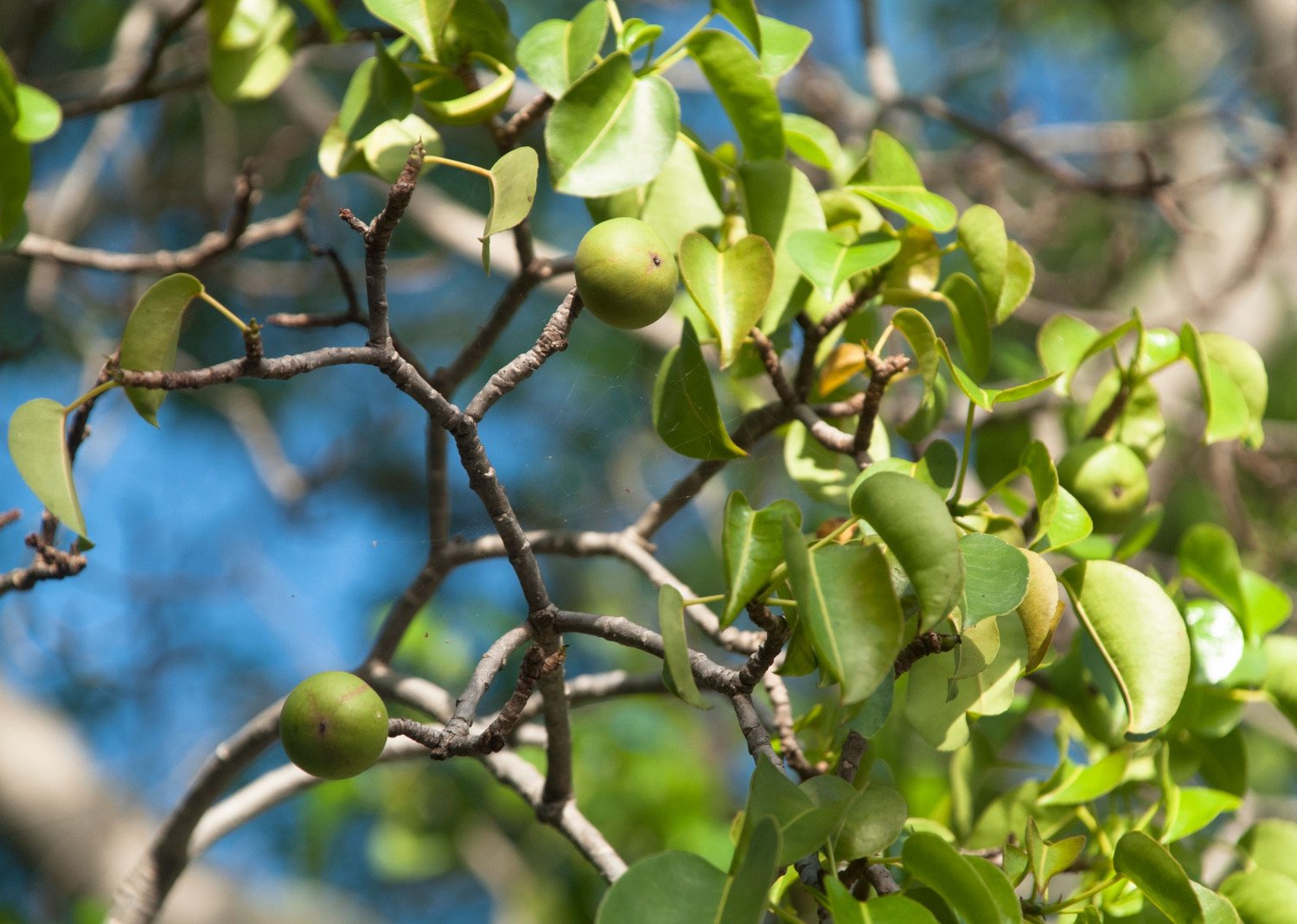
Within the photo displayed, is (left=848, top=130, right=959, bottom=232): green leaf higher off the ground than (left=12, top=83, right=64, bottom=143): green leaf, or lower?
lower

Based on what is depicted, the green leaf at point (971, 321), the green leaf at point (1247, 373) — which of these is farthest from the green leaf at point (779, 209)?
the green leaf at point (1247, 373)

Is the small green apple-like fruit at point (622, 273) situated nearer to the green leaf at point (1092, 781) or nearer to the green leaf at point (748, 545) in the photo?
the green leaf at point (748, 545)

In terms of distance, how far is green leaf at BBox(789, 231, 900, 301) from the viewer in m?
0.80

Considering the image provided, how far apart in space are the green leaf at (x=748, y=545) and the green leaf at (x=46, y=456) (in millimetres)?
391

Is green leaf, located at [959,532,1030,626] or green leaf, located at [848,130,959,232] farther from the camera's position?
green leaf, located at [848,130,959,232]

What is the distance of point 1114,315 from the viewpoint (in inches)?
79.9

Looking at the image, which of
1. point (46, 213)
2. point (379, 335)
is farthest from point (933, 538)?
point (46, 213)

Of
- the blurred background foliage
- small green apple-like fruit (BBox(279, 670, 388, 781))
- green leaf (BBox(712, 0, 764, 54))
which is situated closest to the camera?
small green apple-like fruit (BBox(279, 670, 388, 781))

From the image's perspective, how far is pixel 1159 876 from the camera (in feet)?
2.23

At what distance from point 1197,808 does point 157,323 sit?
904 mm

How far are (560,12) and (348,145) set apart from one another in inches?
105

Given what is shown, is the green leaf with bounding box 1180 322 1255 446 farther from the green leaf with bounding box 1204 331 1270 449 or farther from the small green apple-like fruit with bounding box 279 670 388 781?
the small green apple-like fruit with bounding box 279 670 388 781

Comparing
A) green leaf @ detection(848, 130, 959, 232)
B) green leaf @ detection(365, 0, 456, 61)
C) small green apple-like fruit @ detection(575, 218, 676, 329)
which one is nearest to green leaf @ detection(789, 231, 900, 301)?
green leaf @ detection(848, 130, 959, 232)

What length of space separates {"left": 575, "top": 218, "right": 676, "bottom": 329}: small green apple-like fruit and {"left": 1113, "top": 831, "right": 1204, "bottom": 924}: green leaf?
1.50 ft
